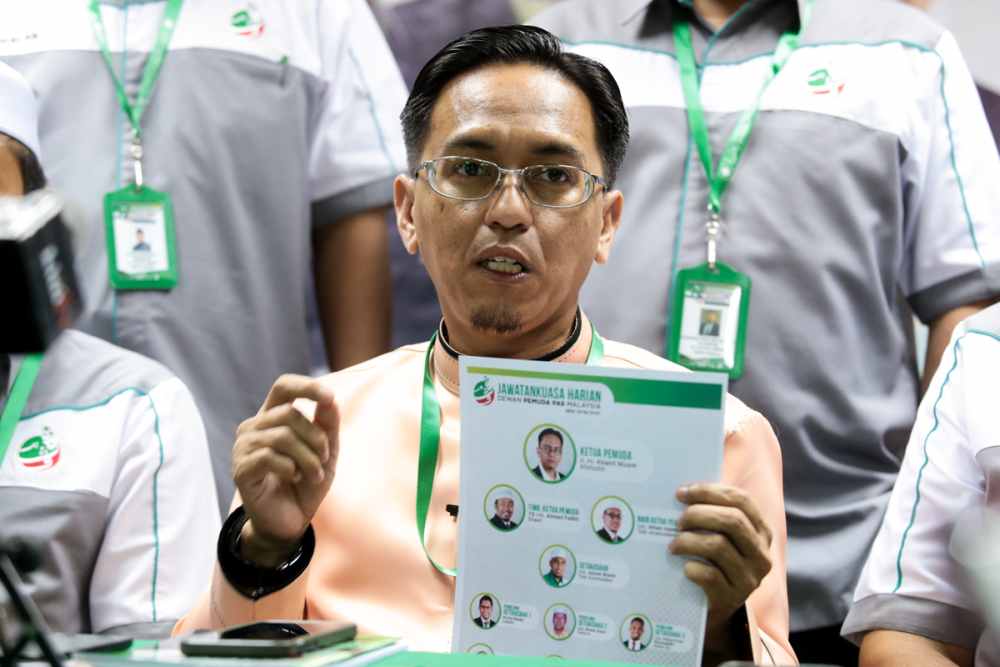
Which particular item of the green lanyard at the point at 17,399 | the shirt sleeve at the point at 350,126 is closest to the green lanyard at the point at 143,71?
the shirt sleeve at the point at 350,126

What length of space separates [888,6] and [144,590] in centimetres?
192

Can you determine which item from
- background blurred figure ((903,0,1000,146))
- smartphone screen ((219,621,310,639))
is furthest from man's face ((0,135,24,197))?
background blurred figure ((903,0,1000,146))

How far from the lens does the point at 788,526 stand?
270 cm

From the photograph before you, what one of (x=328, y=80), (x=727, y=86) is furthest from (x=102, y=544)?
(x=727, y=86)

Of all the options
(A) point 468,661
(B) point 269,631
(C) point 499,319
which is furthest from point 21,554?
(C) point 499,319

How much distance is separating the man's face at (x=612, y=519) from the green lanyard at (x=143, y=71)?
1613mm

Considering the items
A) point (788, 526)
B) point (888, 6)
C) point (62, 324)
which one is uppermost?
point (888, 6)

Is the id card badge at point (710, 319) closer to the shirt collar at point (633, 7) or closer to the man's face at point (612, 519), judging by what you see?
the shirt collar at point (633, 7)

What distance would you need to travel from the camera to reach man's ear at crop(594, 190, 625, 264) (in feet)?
7.47

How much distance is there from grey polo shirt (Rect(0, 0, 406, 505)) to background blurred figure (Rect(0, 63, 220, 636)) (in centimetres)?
37

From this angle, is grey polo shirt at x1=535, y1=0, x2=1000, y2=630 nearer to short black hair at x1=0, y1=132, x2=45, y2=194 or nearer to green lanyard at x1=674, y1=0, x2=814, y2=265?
green lanyard at x1=674, y1=0, x2=814, y2=265

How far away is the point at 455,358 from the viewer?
2223mm

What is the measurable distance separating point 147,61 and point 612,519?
177 cm

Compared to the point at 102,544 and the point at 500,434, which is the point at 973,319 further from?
the point at 102,544
